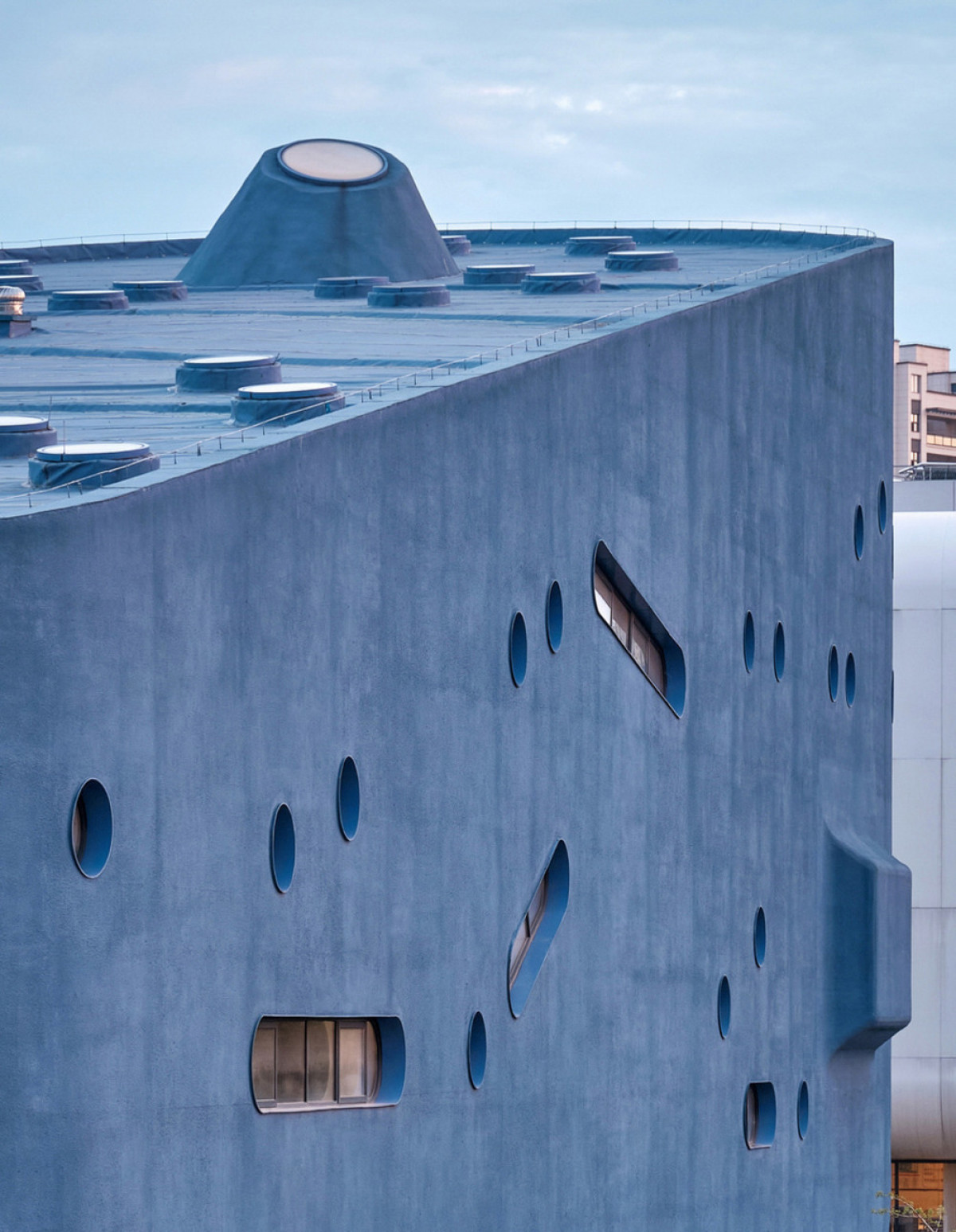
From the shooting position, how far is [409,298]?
101 ft

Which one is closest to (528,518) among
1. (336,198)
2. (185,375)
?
(185,375)

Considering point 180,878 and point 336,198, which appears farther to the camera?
point 336,198

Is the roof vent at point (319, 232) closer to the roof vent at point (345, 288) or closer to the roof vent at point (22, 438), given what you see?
the roof vent at point (345, 288)

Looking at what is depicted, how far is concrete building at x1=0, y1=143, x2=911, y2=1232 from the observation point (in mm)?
14188

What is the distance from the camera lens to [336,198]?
36688 mm

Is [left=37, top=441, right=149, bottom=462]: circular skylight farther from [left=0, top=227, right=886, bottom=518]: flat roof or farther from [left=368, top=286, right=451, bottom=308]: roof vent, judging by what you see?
[left=368, top=286, right=451, bottom=308]: roof vent

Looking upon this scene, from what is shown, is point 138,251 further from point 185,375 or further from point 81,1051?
point 81,1051

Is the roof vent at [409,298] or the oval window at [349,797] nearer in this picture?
the oval window at [349,797]

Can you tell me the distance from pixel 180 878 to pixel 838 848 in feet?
58.3

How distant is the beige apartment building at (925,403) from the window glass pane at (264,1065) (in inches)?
4544

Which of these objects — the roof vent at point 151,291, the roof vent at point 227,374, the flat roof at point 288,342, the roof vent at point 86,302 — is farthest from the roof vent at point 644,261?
the roof vent at point 227,374

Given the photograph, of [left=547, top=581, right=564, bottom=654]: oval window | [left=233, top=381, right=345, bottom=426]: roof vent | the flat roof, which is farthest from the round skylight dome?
[left=233, top=381, right=345, bottom=426]: roof vent

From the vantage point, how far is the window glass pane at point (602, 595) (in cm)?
2281

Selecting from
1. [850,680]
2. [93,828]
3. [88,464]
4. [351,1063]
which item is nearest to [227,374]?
[88,464]
